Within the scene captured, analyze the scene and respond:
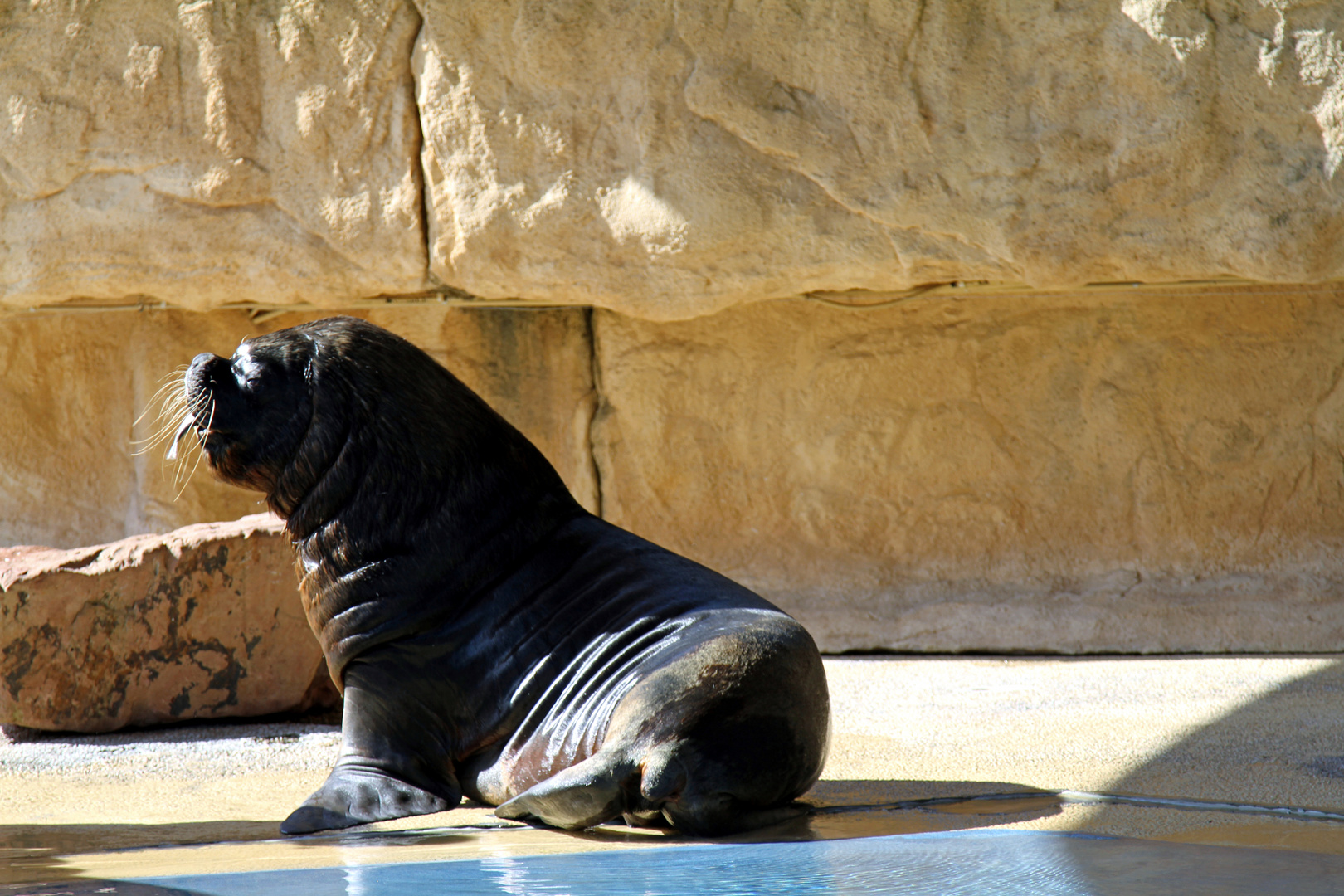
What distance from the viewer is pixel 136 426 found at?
6766mm

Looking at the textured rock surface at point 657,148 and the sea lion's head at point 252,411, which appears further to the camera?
the textured rock surface at point 657,148

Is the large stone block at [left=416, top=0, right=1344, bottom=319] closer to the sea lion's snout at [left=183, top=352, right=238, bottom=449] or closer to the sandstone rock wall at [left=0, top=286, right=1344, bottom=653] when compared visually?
the sandstone rock wall at [left=0, top=286, right=1344, bottom=653]

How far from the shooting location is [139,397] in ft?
22.0

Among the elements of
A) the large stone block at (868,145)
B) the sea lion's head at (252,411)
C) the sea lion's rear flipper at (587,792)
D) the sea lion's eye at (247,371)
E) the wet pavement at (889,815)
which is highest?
the large stone block at (868,145)

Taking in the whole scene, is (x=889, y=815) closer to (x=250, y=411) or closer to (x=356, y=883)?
(x=356, y=883)

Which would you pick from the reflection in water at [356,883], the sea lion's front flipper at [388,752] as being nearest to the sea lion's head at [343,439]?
the sea lion's front flipper at [388,752]

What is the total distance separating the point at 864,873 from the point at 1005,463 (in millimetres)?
4069

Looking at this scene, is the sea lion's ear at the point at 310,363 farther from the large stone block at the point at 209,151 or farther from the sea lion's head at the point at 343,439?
the large stone block at the point at 209,151

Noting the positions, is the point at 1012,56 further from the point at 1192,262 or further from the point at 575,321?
the point at 575,321

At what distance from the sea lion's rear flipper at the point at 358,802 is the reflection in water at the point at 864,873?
1.72ft

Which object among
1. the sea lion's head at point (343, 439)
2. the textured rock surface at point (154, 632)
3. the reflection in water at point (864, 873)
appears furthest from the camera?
the textured rock surface at point (154, 632)

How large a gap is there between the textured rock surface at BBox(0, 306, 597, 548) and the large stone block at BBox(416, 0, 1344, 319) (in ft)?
1.98

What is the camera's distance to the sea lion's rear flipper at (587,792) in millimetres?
2670

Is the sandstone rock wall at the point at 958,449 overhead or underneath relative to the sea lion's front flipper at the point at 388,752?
overhead
